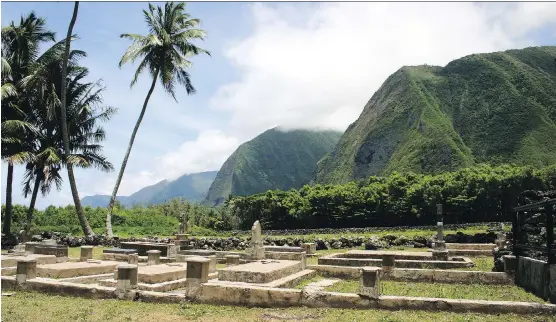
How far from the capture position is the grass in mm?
10447

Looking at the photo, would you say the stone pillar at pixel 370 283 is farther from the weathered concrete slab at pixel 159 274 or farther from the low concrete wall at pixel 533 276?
the weathered concrete slab at pixel 159 274

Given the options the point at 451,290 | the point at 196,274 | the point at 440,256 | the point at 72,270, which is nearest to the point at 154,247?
the point at 72,270

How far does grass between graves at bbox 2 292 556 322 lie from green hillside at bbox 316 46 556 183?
96.7 metres

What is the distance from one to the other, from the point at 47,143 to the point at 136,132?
16.3ft

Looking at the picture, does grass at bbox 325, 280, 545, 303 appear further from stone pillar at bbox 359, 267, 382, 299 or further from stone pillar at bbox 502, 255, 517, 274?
stone pillar at bbox 359, 267, 382, 299

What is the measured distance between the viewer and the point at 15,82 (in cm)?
2656

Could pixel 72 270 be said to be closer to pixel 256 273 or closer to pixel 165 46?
pixel 256 273

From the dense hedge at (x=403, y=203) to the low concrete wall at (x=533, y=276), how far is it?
42.3 metres

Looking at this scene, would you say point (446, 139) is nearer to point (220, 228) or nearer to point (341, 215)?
point (341, 215)

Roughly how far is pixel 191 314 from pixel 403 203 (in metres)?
52.4

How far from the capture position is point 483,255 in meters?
21.2

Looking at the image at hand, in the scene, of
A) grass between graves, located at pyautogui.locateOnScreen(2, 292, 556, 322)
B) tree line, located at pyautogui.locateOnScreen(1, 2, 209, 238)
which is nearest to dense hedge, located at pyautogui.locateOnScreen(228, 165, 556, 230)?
tree line, located at pyautogui.locateOnScreen(1, 2, 209, 238)

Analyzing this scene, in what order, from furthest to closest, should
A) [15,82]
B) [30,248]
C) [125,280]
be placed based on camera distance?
1. [15,82]
2. [30,248]
3. [125,280]

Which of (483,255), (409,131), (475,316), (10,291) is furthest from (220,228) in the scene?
(409,131)
